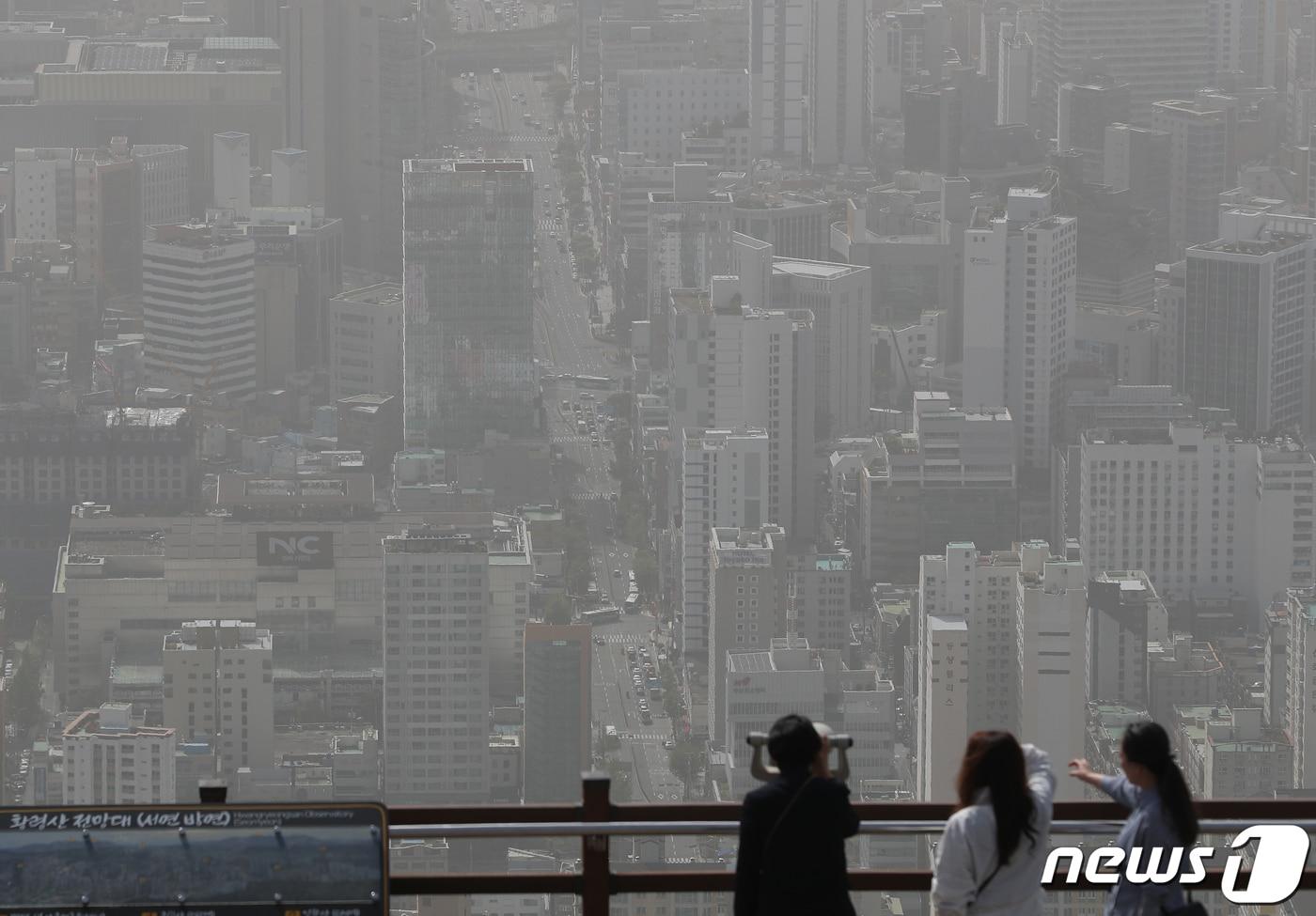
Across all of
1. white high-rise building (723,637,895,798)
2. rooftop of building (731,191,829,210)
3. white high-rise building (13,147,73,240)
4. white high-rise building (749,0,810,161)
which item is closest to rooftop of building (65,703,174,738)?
white high-rise building (723,637,895,798)

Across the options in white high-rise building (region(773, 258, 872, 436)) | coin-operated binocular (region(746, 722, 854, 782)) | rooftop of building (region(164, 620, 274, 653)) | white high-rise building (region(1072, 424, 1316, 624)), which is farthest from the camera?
white high-rise building (region(773, 258, 872, 436))

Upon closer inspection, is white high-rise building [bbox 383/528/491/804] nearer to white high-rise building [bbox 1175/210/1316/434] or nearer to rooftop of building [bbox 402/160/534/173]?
rooftop of building [bbox 402/160/534/173]

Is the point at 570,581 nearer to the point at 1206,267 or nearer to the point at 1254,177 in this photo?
the point at 1206,267

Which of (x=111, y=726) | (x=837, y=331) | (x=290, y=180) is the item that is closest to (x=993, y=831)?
(x=111, y=726)

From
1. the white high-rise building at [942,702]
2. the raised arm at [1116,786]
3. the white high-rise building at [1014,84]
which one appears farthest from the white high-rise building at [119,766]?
the white high-rise building at [1014,84]

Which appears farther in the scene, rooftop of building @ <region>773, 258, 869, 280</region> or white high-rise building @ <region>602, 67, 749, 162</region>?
white high-rise building @ <region>602, 67, 749, 162</region>

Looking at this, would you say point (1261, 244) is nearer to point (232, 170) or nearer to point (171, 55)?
point (232, 170)
